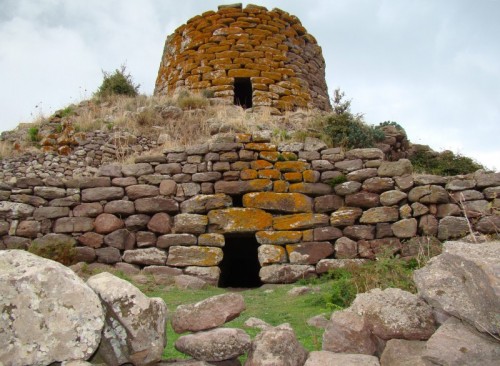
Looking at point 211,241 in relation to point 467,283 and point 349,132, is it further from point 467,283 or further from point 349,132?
point 467,283

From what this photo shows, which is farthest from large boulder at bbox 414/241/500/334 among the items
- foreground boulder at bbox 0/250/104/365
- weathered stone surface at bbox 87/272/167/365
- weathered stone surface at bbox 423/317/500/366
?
foreground boulder at bbox 0/250/104/365

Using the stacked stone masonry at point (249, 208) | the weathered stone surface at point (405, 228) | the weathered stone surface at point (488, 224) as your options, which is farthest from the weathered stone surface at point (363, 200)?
the weathered stone surface at point (488, 224)

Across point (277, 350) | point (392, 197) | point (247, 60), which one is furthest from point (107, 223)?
point (247, 60)

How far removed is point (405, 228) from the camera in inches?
285

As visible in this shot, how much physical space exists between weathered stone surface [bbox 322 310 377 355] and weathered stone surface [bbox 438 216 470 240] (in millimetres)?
4306

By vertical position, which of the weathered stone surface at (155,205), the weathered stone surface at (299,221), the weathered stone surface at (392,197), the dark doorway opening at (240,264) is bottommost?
the dark doorway opening at (240,264)

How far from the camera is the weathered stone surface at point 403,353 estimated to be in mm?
2918

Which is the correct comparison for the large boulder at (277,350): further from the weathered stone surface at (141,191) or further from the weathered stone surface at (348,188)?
the weathered stone surface at (141,191)

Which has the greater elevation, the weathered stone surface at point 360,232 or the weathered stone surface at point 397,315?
the weathered stone surface at point 360,232

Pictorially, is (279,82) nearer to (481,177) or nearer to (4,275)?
(481,177)

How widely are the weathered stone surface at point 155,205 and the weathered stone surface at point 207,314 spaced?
4174 mm

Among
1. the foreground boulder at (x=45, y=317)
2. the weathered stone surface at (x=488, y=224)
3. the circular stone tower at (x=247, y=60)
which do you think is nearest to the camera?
the foreground boulder at (x=45, y=317)

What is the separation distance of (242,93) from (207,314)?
10153 mm

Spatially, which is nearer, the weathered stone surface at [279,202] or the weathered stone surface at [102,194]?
the weathered stone surface at [279,202]
